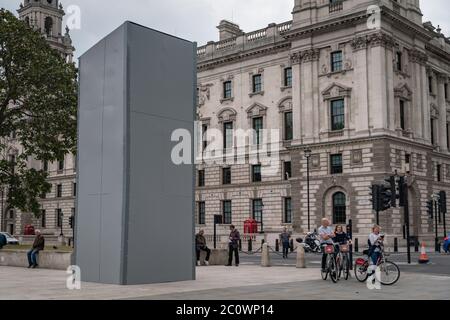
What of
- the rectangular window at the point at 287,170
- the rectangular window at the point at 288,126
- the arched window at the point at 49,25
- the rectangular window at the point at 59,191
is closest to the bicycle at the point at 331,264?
the rectangular window at the point at 287,170

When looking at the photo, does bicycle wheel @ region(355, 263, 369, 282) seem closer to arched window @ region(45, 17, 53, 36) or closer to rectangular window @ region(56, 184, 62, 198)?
rectangular window @ region(56, 184, 62, 198)

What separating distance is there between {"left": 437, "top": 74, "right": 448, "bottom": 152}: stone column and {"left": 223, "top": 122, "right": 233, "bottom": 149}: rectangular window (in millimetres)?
19658

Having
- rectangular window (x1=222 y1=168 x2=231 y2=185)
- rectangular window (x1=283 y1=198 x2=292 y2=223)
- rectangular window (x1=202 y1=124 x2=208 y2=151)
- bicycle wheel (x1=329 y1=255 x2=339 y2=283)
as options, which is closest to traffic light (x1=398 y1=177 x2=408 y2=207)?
bicycle wheel (x1=329 y1=255 x2=339 y2=283)

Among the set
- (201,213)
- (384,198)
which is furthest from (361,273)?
(201,213)

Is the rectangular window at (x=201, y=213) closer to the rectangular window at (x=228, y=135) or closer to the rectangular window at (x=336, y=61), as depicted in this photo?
the rectangular window at (x=228, y=135)

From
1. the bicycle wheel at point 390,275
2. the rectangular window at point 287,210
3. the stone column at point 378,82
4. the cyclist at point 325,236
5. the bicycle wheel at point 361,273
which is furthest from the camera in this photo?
the rectangular window at point 287,210

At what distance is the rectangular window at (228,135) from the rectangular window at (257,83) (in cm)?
432

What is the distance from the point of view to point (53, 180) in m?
83.1

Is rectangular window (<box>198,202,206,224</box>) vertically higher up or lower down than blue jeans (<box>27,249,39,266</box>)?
higher up

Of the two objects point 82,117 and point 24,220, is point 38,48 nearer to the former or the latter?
point 82,117

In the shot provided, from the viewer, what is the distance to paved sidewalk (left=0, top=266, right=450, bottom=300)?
13930 millimetres

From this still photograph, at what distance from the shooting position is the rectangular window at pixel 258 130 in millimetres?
58125

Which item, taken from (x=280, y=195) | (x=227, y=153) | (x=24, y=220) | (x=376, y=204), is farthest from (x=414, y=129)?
(x=24, y=220)
